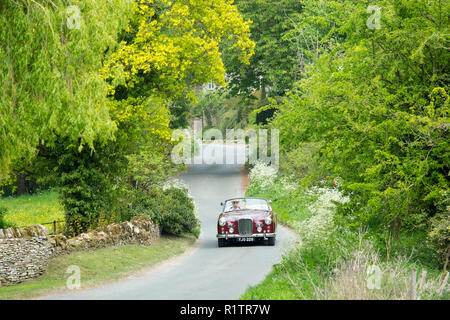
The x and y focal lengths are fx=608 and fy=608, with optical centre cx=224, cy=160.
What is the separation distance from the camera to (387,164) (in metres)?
13.7

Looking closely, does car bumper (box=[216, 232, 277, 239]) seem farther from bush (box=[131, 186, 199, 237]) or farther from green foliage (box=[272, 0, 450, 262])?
green foliage (box=[272, 0, 450, 262])

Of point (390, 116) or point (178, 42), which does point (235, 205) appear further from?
point (390, 116)

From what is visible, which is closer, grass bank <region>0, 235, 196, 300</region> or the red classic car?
grass bank <region>0, 235, 196, 300</region>

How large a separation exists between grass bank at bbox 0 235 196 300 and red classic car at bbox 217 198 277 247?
1917 millimetres

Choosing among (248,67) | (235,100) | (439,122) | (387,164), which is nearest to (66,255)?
(387,164)

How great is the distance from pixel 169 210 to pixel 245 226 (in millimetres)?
3983

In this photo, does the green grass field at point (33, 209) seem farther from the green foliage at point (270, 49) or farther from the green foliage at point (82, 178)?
the green foliage at point (270, 49)

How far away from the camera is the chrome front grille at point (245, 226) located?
2156 centimetres

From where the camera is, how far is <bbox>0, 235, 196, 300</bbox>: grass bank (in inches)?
555

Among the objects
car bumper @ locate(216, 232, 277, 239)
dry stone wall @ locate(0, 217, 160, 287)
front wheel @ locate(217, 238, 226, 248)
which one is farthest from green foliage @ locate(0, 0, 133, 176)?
front wheel @ locate(217, 238, 226, 248)

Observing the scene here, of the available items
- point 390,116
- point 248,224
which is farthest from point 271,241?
point 390,116

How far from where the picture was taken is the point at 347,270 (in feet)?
34.0

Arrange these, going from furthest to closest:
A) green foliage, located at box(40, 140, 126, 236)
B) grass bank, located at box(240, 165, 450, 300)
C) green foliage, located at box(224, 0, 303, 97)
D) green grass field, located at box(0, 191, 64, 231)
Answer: green foliage, located at box(224, 0, 303, 97)
green grass field, located at box(0, 191, 64, 231)
green foliage, located at box(40, 140, 126, 236)
grass bank, located at box(240, 165, 450, 300)

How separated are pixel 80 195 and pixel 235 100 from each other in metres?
38.2
